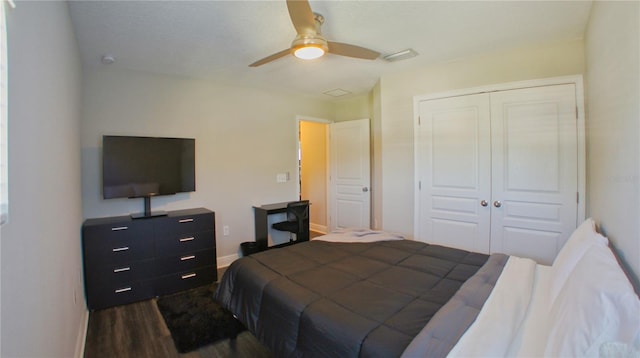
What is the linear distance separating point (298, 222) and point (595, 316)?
3.52 metres

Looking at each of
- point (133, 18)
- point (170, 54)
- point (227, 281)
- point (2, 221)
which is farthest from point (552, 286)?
point (170, 54)

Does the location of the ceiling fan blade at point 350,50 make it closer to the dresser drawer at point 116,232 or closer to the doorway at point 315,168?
the dresser drawer at point 116,232

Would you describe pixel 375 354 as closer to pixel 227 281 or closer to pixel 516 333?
pixel 516 333

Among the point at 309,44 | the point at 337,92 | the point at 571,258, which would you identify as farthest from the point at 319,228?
the point at 571,258

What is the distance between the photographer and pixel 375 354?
1.14 metres

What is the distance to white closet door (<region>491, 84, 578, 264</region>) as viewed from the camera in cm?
281

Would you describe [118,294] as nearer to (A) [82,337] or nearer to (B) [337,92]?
(A) [82,337]

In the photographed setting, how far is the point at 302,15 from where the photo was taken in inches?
74.7

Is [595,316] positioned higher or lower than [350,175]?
lower

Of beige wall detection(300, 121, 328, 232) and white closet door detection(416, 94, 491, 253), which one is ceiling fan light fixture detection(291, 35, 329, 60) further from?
beige wall detection(300, 121, 328, 232)

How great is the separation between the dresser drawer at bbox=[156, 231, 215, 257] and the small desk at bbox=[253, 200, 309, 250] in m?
0.86

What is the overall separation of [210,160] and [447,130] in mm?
2967

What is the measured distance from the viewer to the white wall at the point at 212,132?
3.11 meters

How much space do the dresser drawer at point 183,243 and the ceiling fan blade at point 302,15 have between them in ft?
7.81
